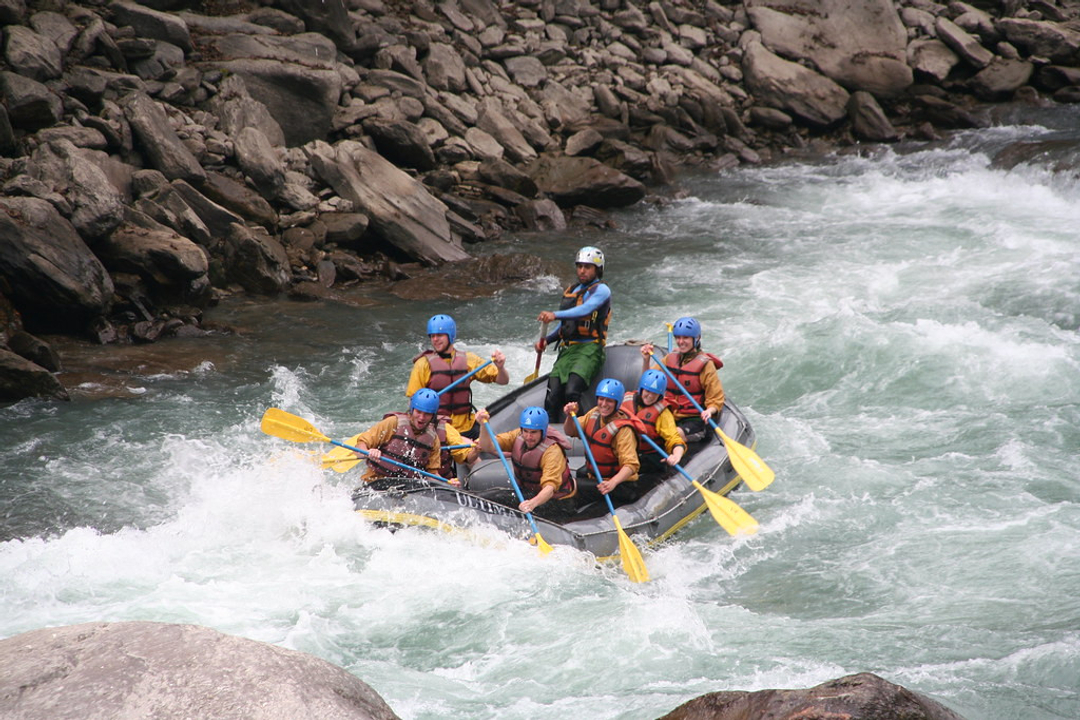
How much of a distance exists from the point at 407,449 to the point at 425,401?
1.31 feet

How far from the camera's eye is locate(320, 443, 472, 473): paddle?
6957 mm

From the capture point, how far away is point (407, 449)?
6.79 metres

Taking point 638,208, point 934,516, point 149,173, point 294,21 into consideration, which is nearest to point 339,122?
point 294,21

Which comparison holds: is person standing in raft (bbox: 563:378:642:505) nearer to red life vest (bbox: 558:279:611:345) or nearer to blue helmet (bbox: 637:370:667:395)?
blue helmet (bbox: 637:370:667:395)

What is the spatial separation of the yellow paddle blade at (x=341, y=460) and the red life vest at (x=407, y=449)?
0.23m

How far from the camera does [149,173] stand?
11.8 metres

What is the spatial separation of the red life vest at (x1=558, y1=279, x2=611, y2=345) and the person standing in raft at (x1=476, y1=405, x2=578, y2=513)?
1343 mm

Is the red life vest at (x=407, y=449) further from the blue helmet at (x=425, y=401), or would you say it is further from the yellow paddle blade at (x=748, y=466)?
the yellow paddle blade at (x=748, y=466)

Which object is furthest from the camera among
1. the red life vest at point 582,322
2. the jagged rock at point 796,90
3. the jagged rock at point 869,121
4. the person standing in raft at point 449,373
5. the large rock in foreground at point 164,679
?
the jagged rock at point 796,90

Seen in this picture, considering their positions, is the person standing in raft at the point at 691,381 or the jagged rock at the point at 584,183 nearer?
the person standing in raft at the point at 691,381

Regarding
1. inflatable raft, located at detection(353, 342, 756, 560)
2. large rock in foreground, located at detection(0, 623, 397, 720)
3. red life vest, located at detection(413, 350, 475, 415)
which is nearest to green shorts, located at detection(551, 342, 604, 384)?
inflatable raft, located at detection(353, 342, 756, 560)

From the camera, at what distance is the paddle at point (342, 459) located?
6957 millimetres

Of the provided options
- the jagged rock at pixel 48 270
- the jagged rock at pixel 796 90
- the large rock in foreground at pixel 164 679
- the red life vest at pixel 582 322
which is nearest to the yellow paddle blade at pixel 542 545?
the red life vest at pixel 582 322

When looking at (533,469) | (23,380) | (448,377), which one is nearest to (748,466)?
(533,469)
